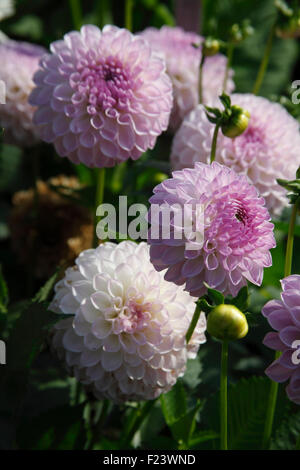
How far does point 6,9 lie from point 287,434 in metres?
1.04

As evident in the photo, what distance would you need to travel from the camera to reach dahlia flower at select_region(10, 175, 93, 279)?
96 centimetres

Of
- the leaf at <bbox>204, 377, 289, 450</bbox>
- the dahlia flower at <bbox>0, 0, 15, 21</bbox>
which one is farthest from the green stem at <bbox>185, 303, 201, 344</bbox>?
the dahlia flower at <bbox>0, 0, 15, 21</bbox>

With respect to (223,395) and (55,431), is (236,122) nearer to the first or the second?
(223,395)

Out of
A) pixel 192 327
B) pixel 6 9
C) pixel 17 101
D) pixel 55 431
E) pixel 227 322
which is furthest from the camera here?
pixel 6 9

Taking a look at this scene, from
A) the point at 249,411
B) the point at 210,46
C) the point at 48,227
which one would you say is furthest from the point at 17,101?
the point at 249,411

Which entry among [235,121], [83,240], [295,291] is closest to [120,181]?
[83,240]

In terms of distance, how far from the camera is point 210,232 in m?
0.52

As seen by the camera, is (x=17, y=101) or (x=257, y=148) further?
(x=17, y=101)

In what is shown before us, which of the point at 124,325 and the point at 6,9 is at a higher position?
the point at 6,9

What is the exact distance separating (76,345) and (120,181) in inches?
18.2

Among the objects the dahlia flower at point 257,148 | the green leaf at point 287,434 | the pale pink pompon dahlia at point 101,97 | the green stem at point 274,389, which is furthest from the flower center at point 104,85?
the green leaf at point 287,434

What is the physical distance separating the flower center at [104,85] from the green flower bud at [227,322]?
0.28 m

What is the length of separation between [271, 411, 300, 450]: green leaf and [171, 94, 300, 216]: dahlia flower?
23cm

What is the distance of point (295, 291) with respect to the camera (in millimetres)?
501
